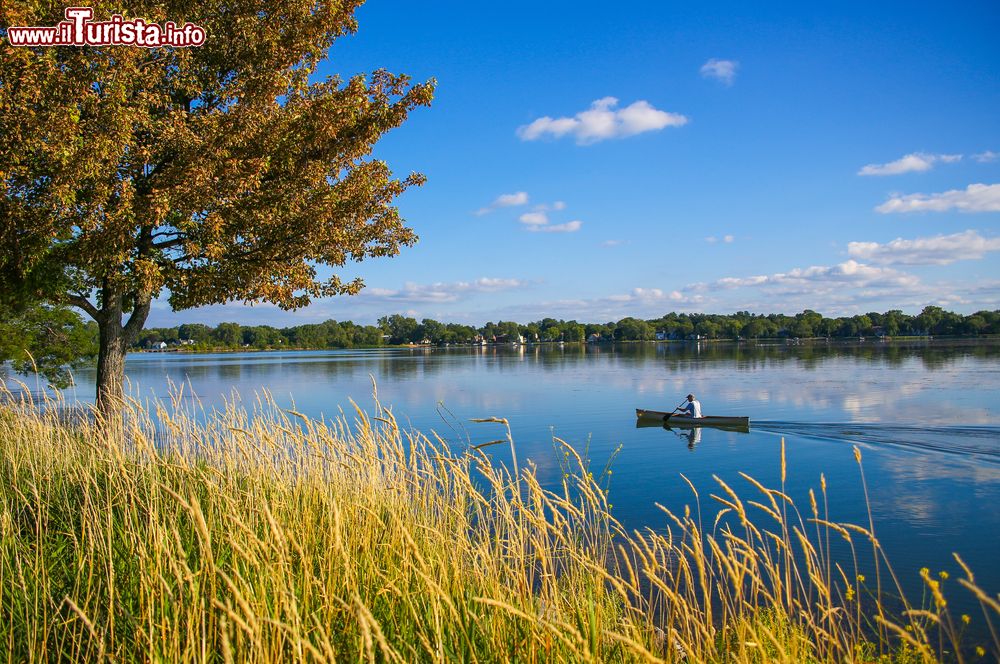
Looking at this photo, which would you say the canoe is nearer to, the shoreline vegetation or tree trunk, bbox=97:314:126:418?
the shoreline vegetation

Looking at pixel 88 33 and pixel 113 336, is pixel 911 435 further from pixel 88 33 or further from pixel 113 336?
pixel 88 33

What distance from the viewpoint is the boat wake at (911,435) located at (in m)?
21.3

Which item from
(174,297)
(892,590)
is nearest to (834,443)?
(892,590)

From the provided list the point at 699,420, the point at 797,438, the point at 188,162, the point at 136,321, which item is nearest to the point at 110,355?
the point at 136,321

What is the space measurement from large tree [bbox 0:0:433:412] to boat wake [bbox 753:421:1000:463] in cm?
1910

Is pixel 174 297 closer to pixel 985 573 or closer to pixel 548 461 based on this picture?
pixel 548 461

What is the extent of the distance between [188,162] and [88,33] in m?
→ 2.25

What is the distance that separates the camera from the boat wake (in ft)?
69.8

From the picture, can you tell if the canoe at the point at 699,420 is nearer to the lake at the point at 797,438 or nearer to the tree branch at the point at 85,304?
the lake at the point at 797,438

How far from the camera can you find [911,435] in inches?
922

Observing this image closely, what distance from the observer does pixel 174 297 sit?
12.5 m

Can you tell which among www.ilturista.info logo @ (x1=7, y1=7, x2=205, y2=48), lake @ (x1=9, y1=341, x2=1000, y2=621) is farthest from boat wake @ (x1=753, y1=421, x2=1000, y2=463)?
www.ilturista.info logo @ (x1=7, y1=7, x2=205, y2=48)

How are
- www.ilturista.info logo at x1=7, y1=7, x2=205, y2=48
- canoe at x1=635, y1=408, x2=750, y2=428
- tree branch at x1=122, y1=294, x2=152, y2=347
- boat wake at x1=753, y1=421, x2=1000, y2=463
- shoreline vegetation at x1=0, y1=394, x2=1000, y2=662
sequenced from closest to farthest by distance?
shoreline vegetation at x1=0, y1=394, x2=1000, y2=662 → www.ilturista.info logo at x1=7, y1=7, x2=205, y2=48 → tree branch at x1=122, y1=294, x2=152, y2=347 → boat wake at x1=753, y1=421, x2=1000, y2=463 → canoe at x1=635, y1=408, x2=750, y2=428

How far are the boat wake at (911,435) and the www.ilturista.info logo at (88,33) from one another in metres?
24.0
